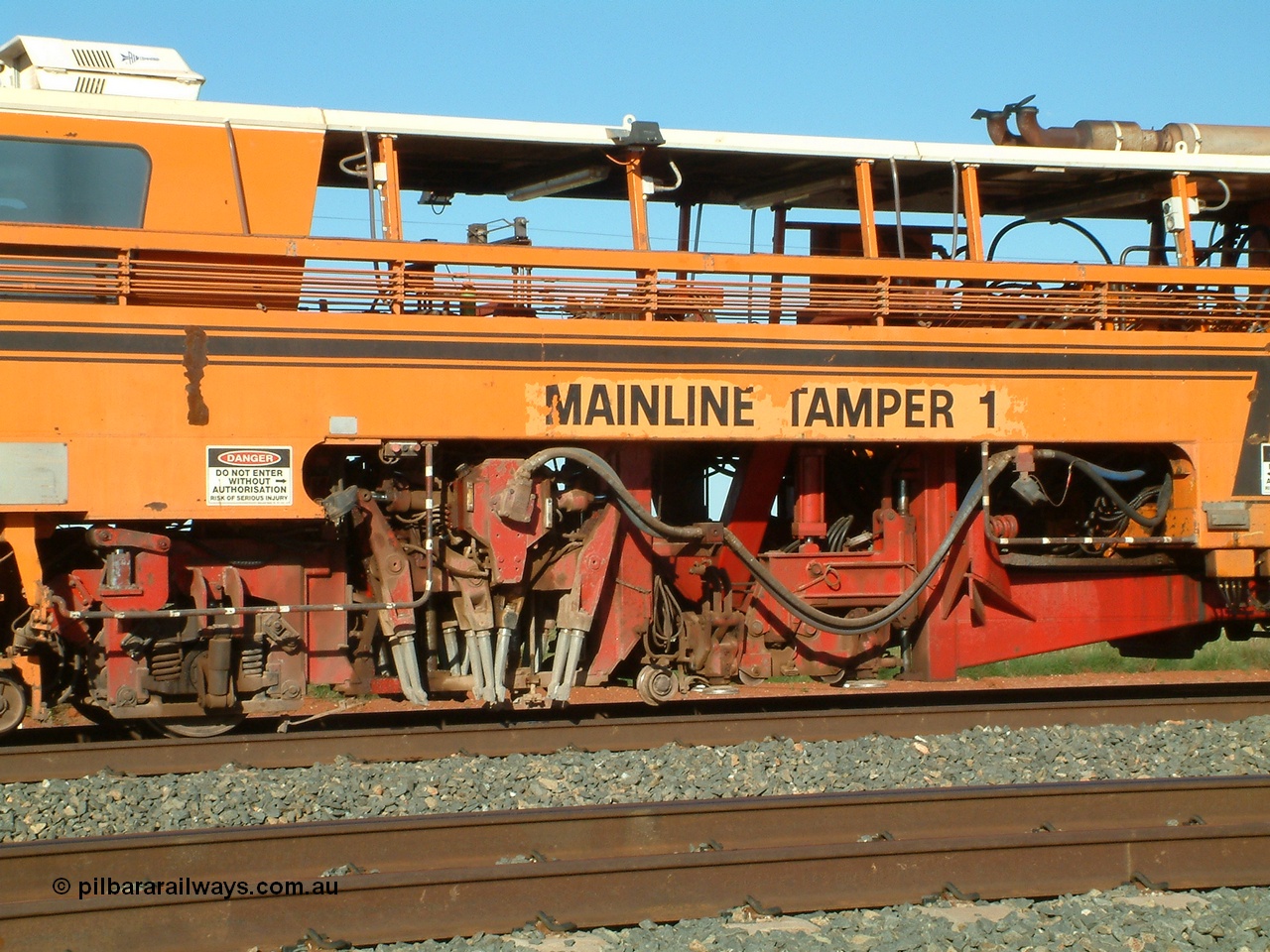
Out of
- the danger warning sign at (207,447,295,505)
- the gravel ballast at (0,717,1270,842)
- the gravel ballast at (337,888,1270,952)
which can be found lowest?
the gravel ballast at (337,888,1270,952)

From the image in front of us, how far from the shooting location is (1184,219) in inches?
361

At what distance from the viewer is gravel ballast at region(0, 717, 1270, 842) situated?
6.37m

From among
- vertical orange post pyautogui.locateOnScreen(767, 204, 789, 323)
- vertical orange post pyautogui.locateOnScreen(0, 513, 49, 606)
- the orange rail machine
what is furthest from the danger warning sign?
vertical orange post pyautogui.locateOnScreen(767, 204, 789, 323)

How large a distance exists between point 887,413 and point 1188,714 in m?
2.82

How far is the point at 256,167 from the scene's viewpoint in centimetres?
770

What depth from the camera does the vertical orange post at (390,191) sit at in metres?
7.81

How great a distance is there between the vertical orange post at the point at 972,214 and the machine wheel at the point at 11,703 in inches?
248

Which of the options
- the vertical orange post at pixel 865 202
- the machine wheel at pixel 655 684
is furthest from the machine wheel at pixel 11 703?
the vertical orange post at pixel 865 202

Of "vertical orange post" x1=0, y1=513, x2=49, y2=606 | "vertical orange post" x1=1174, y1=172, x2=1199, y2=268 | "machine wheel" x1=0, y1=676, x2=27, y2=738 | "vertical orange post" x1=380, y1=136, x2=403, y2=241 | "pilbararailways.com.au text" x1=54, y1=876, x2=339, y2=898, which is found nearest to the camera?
"pilbararailways.com.au text" x1=54, y1=876, x2=339, y2=898

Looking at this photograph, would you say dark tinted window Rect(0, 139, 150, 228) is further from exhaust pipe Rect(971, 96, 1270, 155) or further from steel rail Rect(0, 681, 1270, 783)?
exhaust pipe Rect(971, 96, 1270, 155)

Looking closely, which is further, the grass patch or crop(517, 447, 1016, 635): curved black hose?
the grass patch

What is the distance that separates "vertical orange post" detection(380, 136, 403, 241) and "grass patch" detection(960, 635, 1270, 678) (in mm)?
9474

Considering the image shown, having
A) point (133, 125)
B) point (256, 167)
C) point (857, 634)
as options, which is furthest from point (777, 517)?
point (133, 125)

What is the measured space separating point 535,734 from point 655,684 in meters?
0.94
